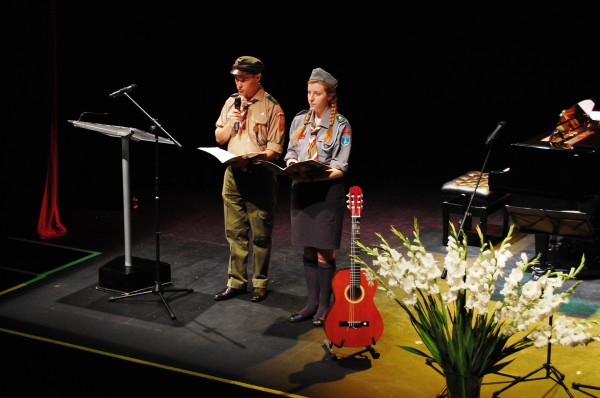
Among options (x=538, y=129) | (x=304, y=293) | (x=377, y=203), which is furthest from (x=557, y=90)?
→ (x=304, y=293)

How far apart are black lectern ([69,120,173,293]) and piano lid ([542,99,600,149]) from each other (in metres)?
3.18

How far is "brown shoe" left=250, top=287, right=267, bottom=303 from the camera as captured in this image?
20.5 feet

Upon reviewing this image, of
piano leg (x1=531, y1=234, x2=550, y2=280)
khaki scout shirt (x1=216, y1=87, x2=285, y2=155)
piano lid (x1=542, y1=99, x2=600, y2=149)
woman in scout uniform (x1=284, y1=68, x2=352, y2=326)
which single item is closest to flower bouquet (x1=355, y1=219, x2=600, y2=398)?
woman in scout uniform (x1=284, y1=68, x2=352, y2=326)

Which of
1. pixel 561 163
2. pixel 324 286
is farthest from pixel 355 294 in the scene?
pixel 561 163

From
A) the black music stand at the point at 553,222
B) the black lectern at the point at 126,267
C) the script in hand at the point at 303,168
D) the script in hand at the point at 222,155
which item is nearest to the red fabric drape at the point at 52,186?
the black lectern at the point at 126,267

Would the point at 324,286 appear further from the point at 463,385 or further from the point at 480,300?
the point at 480,300

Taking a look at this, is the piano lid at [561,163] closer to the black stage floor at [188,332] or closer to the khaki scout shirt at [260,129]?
the black stage floor at [188,332]

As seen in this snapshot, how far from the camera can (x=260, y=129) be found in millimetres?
6066

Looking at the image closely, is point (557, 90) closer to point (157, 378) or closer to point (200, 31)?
point (200, 31)

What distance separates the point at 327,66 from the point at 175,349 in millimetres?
5966

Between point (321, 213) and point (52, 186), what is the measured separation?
3.10 metres

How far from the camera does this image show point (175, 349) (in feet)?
17.9

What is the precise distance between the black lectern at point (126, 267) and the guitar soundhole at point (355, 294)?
5.55ft

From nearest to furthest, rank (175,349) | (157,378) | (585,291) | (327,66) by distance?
(157,378), (175,349), (585,291), (327,66)
